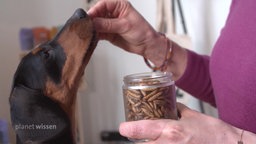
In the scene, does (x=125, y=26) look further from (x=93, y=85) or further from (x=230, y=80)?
(x=93, y=85)

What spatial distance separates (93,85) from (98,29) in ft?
2.62

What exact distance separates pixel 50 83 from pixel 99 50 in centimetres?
81

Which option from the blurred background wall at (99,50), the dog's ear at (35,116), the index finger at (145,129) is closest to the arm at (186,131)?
the index finger at (145,129)

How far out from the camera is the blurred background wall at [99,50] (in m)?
1.07

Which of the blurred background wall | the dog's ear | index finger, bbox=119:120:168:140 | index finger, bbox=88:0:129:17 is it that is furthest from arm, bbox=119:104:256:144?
the blurred background wall

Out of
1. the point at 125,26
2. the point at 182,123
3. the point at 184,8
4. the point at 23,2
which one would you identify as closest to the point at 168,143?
the point at 182,123

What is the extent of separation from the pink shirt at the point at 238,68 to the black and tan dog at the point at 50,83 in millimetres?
248

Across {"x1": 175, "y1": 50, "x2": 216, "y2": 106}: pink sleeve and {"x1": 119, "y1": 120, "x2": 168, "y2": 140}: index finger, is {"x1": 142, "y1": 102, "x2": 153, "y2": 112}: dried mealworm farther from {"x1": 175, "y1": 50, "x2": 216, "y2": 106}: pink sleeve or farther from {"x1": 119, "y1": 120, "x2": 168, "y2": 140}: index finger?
{"x1": 175, "y1": 50, "x2": 216, "y2": 106}: pink sleeve

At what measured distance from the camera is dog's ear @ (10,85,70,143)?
49 centimetres

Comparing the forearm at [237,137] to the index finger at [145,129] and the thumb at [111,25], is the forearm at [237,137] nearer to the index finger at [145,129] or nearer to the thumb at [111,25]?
the index finger at [145,129]

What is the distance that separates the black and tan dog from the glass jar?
0.11m

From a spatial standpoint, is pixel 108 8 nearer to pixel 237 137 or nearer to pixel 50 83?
pixel 50 83

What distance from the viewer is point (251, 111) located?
1.68 ft

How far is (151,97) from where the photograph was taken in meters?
0.43
